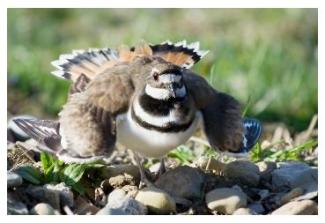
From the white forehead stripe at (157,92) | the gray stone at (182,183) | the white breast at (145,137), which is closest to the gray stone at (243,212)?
the gray stone at (182,183)

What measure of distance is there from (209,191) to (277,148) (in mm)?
1237

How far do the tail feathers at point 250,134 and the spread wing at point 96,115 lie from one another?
26.4 inches

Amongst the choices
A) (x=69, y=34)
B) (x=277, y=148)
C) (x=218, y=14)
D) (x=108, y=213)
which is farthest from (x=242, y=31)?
(x=108, y=213)

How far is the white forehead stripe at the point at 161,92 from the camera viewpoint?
14.1ft

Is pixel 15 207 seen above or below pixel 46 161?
below

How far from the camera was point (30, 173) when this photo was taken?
4.46 metres

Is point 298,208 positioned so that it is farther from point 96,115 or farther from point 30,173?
point 30,173

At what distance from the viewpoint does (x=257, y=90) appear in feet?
24.9

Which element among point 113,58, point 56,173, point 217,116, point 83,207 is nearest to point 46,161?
point 56,173

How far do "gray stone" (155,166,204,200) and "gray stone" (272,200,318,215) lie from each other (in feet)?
1.41

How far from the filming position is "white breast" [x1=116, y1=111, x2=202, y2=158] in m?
4.34

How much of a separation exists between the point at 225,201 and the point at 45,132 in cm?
103

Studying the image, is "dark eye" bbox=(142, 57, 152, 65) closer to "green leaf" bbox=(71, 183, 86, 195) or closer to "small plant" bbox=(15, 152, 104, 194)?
"small plant" bbox=(15, 152, 104, 194)

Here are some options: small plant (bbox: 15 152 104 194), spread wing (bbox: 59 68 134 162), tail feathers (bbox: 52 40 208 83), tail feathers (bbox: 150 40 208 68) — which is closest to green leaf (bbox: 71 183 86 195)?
small plant (bbox: 15 152 104 194)
